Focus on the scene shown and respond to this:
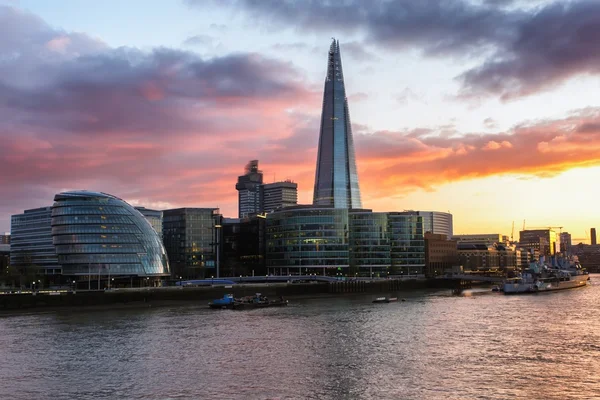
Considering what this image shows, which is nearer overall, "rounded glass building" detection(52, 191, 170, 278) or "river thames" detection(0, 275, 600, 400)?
"river thames" detection(0, 275, 600, 400)

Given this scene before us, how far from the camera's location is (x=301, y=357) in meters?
53.3

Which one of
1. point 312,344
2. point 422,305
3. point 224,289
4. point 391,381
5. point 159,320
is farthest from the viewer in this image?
point 224,289

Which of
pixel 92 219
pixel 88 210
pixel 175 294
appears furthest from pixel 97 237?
pixel 175 294

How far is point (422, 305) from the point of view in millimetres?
112062

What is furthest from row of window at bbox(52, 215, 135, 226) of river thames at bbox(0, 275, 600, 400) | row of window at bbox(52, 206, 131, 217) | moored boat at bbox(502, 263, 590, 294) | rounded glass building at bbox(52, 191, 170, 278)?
moored boat at bbox(502, 263, 590, 294)

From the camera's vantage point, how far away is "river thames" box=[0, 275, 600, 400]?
41531 mm

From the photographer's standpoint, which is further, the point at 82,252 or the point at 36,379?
the point at 82,252

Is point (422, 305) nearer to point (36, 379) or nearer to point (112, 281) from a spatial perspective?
point (112, 281)

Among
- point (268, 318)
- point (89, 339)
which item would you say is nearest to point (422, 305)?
point (268, 318)

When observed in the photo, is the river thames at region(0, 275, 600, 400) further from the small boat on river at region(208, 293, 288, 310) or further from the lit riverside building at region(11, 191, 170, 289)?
the lit riverside building at region(11, 191, 170, 289)

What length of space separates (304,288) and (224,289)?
23.1 meters

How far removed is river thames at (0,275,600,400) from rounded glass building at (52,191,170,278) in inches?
2122

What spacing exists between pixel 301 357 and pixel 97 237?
324 ft

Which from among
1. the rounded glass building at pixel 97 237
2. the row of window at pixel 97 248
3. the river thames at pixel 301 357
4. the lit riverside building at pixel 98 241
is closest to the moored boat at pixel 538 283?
the river thames at pixel 301 357
